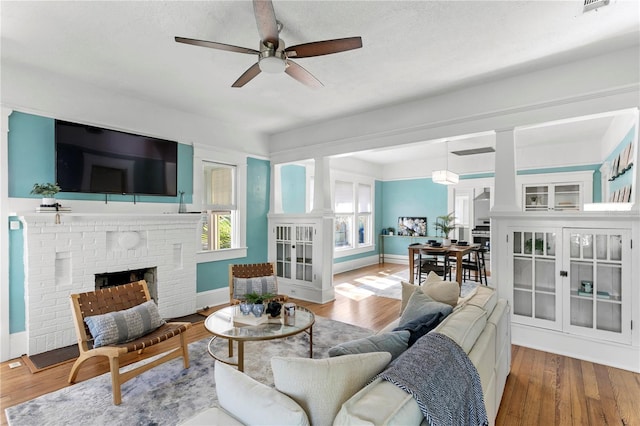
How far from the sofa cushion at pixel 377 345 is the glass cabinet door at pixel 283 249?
379cm

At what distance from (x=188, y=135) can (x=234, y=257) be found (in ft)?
6.69

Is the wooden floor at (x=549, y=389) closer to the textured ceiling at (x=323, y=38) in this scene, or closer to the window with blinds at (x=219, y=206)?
the window with blinds at (x=219, y=206)

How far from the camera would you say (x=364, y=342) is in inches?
63.8

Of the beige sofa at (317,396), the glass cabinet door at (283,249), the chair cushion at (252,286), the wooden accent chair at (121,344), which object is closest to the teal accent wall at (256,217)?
the glass cabinet door at (283,249)

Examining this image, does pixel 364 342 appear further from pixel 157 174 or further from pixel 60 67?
pixel 60 67

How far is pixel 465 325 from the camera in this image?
5.93 feet

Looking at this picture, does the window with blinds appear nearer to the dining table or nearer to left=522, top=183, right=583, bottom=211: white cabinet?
the dining table

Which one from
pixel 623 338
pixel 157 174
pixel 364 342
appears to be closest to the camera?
pixel 364 342

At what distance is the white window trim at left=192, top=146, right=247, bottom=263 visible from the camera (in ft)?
15.1

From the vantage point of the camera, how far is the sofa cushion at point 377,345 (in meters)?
1.53

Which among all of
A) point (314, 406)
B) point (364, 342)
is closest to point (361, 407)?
point (314, 406)

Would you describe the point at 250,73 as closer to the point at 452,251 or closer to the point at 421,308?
the point at 421,308

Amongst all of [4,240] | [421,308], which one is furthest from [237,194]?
[421,308]

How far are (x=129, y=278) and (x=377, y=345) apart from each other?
3680 millimetres
